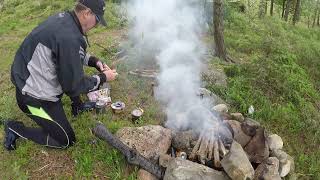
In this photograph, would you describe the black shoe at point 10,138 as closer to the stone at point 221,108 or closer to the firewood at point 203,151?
the firewood at point 203,151

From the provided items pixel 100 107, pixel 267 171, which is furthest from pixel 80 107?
pixel 267 171

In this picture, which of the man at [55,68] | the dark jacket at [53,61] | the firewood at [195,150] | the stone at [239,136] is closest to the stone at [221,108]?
the stone at [239,136]

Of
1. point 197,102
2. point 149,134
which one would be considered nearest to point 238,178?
point 149,134

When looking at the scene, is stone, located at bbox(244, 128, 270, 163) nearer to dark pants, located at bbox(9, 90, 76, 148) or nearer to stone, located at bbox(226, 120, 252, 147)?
stone, located at bbox(226, 120, 252, 147)

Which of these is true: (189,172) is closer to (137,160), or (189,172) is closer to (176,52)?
(137,160)

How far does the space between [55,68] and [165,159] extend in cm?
181

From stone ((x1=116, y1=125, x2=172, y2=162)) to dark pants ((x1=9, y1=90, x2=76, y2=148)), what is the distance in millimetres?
730

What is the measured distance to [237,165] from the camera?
4.61 metres

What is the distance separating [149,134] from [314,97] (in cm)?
392

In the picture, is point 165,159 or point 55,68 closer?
point 55,68

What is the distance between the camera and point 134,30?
9492 millimetres

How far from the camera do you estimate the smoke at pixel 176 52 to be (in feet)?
19.0

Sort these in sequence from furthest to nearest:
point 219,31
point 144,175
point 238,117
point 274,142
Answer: point 219,31 → point 238,117 → point 274,142 → point 144,175

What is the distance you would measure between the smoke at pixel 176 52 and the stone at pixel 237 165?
0.66 metres
